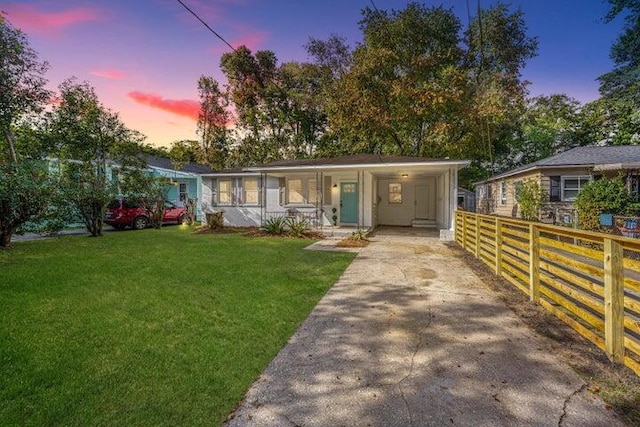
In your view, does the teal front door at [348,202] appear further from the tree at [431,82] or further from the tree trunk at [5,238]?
the tree trunk at [5,238]

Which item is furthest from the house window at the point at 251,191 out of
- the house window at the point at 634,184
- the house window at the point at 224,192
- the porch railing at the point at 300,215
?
the house window at the point at 634,184

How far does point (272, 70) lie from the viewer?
28.4 meters

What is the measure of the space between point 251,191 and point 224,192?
1.54 meters

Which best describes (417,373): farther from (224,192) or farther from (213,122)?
(213,122)

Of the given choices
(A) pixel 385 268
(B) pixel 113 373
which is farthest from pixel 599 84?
(B) pixel 113 373

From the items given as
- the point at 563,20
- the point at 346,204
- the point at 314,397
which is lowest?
the point at 314,397

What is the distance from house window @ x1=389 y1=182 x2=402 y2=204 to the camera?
16.4m

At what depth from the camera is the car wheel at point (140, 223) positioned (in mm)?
15075

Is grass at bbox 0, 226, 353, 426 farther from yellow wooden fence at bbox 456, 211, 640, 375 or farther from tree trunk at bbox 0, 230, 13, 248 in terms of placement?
yellow wooden fence at bbox 456, 211, 640, 375

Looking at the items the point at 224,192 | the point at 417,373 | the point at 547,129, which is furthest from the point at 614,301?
the point at 547,129

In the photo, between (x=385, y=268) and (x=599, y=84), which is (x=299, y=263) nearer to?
(x=385, y=268)

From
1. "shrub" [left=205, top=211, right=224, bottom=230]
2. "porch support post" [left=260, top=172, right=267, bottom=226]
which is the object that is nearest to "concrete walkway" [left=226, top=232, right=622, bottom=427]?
"porch support post" [left=260, top=172, right=267, bottom=226]

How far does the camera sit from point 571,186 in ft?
50.4

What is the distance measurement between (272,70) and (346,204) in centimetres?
1982
